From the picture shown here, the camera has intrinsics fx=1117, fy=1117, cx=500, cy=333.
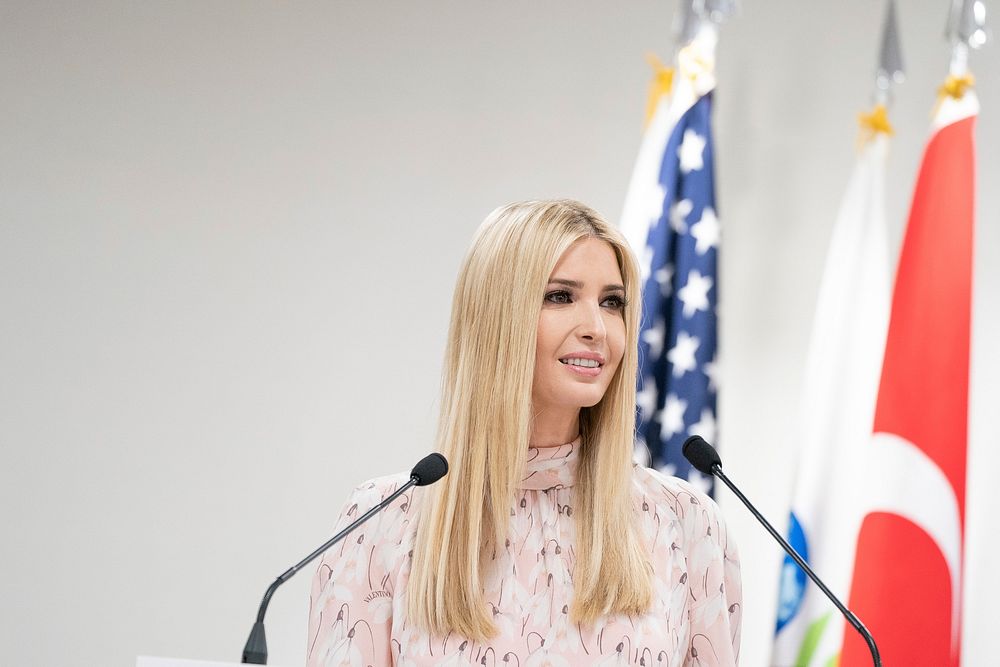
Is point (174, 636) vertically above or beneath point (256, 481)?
beneath

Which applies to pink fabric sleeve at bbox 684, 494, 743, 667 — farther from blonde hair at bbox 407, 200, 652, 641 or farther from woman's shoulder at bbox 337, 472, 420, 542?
woman's shoulder at bbox 337, 472, 420, 542

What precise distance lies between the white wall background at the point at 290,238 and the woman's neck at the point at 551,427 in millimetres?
1669

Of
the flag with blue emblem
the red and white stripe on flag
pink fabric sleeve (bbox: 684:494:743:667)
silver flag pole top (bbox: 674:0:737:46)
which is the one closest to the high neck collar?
pink fabric sleeve (bbox: 684:494:743:667)

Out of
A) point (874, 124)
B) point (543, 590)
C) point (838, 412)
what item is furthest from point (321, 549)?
point (874, 124)

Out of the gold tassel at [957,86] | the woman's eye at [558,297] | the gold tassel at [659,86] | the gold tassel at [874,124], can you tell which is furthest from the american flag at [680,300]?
the woman's eye at [558,297]

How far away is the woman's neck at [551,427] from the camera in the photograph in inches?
76.6

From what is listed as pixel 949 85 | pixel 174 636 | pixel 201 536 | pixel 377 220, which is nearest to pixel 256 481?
pixel 201 536

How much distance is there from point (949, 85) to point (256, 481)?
7.95ft

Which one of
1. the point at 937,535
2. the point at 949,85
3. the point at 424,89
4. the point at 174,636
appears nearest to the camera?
the point at 937,535

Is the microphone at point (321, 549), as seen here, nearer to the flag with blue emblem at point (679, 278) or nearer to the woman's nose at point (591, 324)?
the woman's nose at point (591, 324)

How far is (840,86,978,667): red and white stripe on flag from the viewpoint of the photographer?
2.95 metres

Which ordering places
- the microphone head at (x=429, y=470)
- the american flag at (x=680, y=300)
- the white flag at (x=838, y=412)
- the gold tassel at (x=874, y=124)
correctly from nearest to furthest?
the microphone head at (x=429, y=470) → the white flag at (x=838, y=412) → the american flag at (x=680, y=300) → the gold tassel at (x=874, y=124)

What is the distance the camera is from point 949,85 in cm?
320

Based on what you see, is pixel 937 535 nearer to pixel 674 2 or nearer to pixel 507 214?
pixel 507 214
